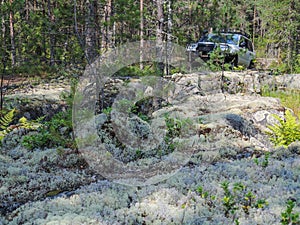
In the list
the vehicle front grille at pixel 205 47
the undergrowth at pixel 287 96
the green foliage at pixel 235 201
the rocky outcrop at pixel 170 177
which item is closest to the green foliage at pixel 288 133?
the rocky outcrop at pixel 170 177

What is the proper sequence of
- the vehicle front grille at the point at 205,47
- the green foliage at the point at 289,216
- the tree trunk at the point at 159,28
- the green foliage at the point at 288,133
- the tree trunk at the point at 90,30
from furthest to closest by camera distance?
the vehicle front grille at the point at 205,47 → the tree trunk at the point at 159,28 → the tree trunk at the point at 90,30 → the green foliage at the point at 288,133 → the green foliage at the point at 289,216

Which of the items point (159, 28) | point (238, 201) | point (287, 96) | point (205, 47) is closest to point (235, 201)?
point (238, 201)

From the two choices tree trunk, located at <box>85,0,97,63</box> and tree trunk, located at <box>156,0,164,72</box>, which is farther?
tree trunk, located at <box>156,0,164,72</box>

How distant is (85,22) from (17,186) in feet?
16.1

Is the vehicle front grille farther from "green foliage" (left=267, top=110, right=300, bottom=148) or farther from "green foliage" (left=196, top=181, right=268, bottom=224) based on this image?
"green foliage" (left=196, top=181, right=268, bottom=224)

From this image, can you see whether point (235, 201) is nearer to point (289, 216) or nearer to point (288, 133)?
point (289, 216)

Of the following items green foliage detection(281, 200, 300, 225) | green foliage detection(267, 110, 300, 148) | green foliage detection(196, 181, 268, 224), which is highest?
green foliage detection(281, 200, 300, 225)

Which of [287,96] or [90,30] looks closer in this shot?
[90,30]

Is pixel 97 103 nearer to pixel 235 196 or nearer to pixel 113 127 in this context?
pixel 113 127

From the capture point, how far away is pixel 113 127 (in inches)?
243

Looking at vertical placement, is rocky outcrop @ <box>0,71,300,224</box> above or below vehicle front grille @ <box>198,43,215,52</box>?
below

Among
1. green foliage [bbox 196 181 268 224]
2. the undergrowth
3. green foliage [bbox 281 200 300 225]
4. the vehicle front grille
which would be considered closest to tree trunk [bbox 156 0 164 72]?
the undergrowth

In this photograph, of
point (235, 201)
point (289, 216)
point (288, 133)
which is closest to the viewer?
point (289, 216)

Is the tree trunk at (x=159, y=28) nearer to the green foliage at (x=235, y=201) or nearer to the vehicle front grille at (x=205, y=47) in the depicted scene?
the vehicle front grille at (x=205, y=47)
